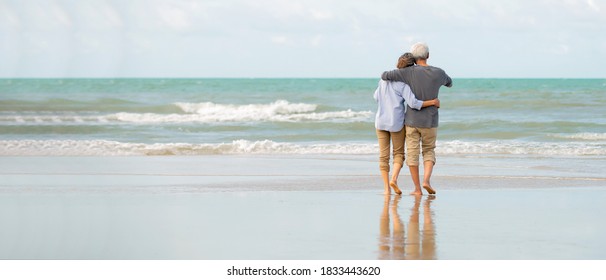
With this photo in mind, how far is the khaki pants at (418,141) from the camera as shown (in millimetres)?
8930

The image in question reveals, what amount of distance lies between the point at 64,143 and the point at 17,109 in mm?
15543

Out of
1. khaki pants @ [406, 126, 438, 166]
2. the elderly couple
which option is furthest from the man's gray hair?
khaki pants @ [406, 126, 438, 166]

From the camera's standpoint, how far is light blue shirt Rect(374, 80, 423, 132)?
8.80 metres

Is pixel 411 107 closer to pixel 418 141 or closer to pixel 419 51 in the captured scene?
pixel 418 141

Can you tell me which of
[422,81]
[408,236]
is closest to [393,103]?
[422,81]

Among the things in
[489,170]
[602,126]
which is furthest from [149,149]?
[602,126]

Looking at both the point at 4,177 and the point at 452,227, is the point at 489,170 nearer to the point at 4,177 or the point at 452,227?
the point at 452,227

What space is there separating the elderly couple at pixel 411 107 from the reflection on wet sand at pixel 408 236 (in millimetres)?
961

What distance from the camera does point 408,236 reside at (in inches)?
257

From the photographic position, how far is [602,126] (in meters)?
23.6

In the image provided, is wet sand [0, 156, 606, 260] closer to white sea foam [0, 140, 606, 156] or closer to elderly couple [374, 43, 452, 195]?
elderly couple [374, 43, 452, 195]

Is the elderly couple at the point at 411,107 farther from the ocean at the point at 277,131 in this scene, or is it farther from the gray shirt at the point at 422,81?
the ocean at the point at 277,131

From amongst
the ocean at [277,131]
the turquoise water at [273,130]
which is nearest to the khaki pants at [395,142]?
the ocean at [277,131]

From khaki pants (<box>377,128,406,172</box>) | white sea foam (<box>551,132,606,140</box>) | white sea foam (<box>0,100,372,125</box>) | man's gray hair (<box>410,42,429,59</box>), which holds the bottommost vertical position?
khaki pants (<box>377,128,406,172</box>)
